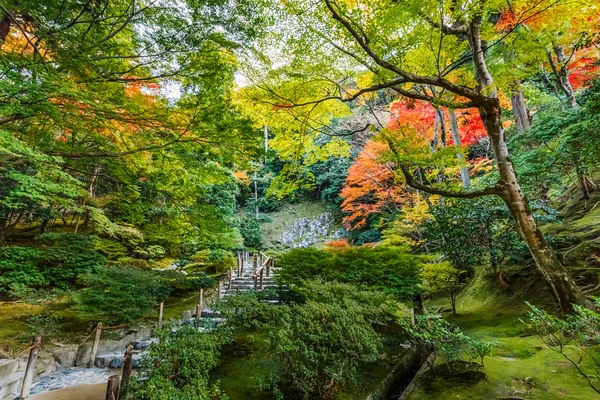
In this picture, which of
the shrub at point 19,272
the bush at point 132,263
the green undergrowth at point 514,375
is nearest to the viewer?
the green undergrowth at point 514,375

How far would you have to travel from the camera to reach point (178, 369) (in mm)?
3041

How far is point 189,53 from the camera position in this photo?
12.3ft

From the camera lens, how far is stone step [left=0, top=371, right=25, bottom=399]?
13.1 feet

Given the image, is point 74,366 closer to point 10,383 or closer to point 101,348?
point 101,348

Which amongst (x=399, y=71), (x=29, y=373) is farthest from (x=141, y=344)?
(x=399, y=71)

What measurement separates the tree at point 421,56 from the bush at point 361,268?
2.00m

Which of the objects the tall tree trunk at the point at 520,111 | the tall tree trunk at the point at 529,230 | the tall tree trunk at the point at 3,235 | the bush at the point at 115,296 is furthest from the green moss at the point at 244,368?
the tall tree trunk at the point at 520,111

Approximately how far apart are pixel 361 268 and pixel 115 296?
565cm

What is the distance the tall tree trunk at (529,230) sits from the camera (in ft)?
14.0

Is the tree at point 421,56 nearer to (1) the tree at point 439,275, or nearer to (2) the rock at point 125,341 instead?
(1) the tree at point 439,275

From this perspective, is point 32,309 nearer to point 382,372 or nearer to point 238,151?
point 238,151

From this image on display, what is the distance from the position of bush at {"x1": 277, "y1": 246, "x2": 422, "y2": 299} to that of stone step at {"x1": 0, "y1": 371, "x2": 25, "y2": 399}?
16.6 ft

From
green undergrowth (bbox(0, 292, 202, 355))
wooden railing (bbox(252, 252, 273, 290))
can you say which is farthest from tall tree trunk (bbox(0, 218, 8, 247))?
wooden railing (bbox(252, 252, 273, 290))

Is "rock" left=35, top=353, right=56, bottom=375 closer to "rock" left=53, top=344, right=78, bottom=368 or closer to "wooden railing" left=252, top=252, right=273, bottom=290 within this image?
"rock" left=53, top=344, right=78, bottom=368
